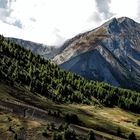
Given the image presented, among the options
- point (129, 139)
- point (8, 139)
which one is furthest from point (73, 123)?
point (8, 139)

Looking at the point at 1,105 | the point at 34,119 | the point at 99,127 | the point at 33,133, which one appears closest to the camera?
the point at 33,133

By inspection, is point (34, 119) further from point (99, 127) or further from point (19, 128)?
point (99, 127)

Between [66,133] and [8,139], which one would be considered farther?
[66,133]

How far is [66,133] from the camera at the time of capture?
375 feet

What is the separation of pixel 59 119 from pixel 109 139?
2202cm

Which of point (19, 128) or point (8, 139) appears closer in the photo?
point (8, 139)

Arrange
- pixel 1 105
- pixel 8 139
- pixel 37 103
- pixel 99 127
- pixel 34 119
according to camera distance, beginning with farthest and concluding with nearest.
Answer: pixel 37 103 < pixel 99 127 < pixel 1 105 < pixel 34 119 < pixel 8 139

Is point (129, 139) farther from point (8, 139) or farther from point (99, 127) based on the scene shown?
point (8, 139)

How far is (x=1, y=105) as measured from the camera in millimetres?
141875

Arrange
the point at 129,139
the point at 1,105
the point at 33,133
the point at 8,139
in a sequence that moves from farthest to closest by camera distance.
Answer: the point at 129,139, the point at 1,105, the point at 33,133, the point at 8,139

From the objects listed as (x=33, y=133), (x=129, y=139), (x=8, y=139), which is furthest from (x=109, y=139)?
(x=8, y=139)

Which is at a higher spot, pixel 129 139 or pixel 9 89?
pixel 9 89

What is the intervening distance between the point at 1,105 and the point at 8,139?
39.7 m

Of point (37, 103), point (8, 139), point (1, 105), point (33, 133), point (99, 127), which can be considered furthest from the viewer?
point (37, 103)
